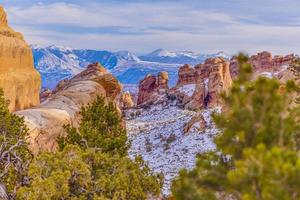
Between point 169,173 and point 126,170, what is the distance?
73.7 feet

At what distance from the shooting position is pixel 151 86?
98562 mm

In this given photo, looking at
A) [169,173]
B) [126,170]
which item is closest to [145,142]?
[169,173]

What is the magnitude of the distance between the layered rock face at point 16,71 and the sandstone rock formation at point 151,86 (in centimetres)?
5261

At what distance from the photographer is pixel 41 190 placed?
13.5 meters

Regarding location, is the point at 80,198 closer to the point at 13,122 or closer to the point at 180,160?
the point at 13,122

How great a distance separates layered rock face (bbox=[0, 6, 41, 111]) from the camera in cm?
3881

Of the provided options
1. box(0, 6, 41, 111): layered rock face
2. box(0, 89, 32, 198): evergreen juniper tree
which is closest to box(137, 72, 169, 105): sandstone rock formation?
box(0, 6, 41, 111): layered rock face

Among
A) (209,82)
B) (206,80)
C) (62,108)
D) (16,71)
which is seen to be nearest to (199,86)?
(209,82)

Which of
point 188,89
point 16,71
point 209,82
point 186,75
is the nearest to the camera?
point 16,71

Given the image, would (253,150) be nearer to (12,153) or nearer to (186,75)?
(12,153)

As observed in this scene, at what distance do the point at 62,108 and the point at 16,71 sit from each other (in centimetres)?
618

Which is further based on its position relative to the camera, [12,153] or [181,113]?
[181,113]

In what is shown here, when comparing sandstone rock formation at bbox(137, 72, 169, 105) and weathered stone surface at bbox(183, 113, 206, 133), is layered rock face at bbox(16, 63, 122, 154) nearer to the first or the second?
weathered stone surface at bbox(183, 113, 206, 133)

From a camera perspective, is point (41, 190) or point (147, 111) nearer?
point (41, 190)
